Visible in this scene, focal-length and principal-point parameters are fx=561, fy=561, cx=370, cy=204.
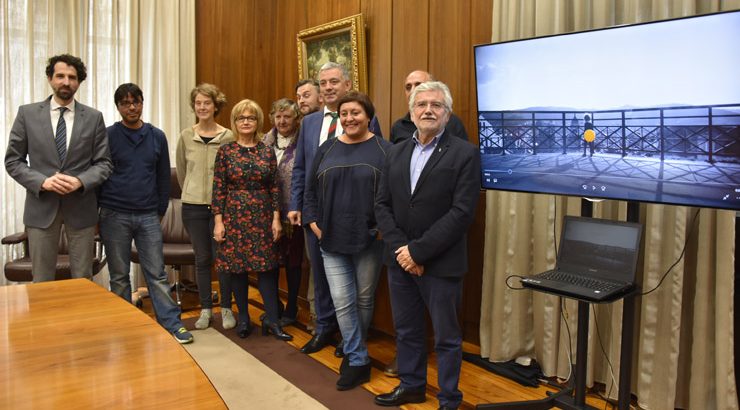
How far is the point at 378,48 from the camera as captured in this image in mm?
3811

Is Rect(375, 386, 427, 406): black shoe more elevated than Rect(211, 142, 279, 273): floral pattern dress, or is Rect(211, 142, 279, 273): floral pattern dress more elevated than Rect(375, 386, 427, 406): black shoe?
Rect(211, 142, 279, 273): floral pattern dress

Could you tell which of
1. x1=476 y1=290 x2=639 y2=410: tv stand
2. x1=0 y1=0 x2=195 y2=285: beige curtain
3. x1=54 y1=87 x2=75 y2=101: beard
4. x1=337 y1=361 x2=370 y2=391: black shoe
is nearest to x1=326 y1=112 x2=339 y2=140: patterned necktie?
x1=337 y1=361 x2=370 y2=391: black shoe

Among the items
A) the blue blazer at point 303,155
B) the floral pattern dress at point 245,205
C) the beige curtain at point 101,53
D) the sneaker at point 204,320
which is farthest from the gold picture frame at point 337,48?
the sneaker at point 204,320

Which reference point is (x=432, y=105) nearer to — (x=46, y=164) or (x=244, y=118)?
(x=244, y=118)

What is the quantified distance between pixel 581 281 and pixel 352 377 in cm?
126

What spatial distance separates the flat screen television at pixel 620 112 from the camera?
185cm

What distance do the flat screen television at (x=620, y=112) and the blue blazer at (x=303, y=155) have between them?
0.99m

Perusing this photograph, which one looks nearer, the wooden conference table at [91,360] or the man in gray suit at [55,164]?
the wooden conference table at [91,360]

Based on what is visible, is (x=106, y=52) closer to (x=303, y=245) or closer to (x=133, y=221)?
(x=133, y=221)

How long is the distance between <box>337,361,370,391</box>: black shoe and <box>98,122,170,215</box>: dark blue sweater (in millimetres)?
1505

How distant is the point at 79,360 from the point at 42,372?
8 cm

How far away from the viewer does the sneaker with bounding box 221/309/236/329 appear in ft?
12.2

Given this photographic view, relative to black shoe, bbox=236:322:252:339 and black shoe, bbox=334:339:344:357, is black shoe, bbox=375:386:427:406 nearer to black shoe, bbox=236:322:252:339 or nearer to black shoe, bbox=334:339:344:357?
black shoe, bbox=334:339:344:357

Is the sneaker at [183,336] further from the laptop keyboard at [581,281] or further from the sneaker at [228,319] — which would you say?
the laptop keyboard at [581,281]
